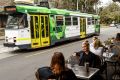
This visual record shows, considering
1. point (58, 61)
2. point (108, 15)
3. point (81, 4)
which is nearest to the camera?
point (58, 61)

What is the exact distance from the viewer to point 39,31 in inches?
837

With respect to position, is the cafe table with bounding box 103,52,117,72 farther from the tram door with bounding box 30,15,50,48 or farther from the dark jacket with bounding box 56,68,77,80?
the tram door with bounding box 30,15,50,48

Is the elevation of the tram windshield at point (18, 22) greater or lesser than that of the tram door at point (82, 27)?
greater

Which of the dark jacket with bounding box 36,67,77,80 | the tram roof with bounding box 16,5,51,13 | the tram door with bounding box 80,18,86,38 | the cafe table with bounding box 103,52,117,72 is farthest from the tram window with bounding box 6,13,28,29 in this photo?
the dark jacket with bounding box 36,67,77,80

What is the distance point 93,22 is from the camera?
37.4m

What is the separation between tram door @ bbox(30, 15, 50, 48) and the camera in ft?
67.8

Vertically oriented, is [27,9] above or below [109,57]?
above

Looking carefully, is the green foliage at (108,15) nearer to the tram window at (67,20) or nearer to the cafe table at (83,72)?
Answer: the tram window at (67,20)

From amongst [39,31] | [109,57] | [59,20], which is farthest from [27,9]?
[109,57]

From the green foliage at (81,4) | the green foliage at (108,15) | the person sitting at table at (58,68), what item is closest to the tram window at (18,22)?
the person sitting at table at (58,68)

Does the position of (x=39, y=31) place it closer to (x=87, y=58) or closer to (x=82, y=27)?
(x=82, y=27)

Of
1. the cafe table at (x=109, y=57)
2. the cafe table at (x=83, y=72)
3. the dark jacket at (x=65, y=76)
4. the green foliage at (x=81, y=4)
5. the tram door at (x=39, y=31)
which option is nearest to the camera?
the dark jacket at (x=65, y=76)

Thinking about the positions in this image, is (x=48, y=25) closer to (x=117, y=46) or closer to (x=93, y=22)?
(x=117, y=46)

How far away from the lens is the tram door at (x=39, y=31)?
2066 cm
